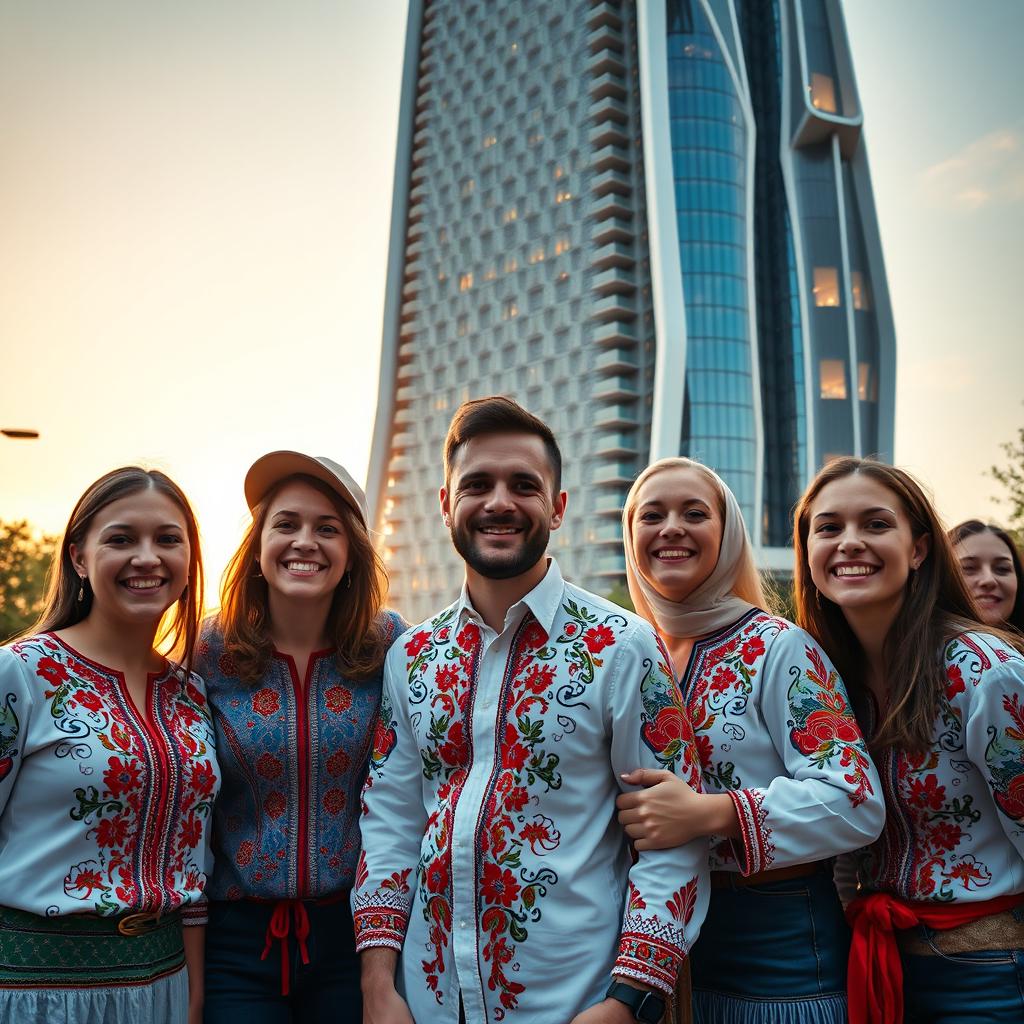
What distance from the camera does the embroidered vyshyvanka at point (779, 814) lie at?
2631mm

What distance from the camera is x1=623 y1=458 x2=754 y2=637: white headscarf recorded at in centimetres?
316

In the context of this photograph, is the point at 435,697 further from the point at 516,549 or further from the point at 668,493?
the point at 668,493

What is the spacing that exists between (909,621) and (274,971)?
234 centimetres

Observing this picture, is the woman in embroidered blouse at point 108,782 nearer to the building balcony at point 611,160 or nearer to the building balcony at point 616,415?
the building balcony at point 616,415

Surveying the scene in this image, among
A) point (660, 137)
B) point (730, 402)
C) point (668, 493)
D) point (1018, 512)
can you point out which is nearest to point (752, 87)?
point (660, 137)

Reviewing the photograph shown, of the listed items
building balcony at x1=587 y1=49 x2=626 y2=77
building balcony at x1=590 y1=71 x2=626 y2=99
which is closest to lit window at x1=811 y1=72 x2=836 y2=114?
building balcony at x1=590 y1=71 x2=626 y2=99

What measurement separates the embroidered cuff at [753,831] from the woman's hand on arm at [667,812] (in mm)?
28

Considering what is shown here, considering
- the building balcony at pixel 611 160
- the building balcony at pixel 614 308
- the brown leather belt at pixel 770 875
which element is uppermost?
Answer: the building balcony at pixel 611 160

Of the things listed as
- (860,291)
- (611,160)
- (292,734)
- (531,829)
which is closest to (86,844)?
(292,734)

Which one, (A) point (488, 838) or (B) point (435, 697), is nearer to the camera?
(A) point (488, 838)

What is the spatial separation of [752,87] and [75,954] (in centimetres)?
6747

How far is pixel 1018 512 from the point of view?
2141 cm

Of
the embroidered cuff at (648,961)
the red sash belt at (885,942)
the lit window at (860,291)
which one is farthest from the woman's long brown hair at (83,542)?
the lit window at (860,291)

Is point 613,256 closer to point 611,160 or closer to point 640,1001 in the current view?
point 611,160
